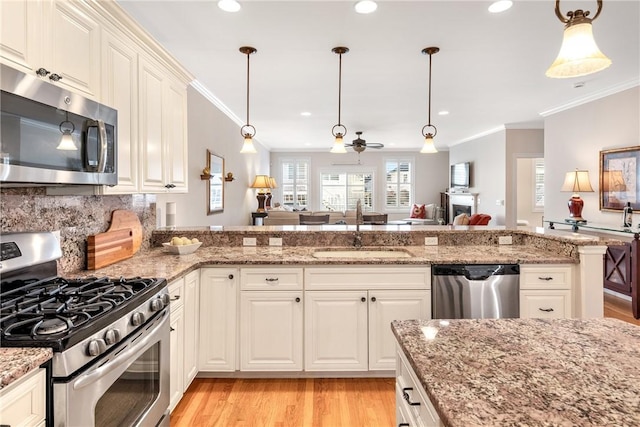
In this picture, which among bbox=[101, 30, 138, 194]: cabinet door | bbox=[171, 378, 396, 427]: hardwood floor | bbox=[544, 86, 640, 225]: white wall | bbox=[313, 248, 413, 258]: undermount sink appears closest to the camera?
bbox=[101, 30, 138, 194]: cabinet door

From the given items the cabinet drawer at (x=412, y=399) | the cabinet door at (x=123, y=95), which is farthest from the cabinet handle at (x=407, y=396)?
the cabinet door at (x=123, y=95)

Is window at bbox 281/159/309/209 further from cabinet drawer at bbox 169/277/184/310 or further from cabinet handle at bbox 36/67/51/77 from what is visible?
cabinet handle at bbox 36/67/51/77

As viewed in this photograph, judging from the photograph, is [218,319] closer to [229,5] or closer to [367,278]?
[367,278]

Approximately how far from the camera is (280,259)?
2.54 meters

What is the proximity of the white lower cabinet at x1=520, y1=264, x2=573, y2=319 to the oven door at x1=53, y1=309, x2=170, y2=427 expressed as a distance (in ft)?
7.37

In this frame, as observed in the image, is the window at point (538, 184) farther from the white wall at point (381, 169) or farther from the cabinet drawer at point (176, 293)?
the cabinet drawer at point (176, 293)

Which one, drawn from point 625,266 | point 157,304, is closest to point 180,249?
point 157,304

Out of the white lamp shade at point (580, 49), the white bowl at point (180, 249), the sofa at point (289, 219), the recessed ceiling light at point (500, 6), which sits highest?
the recessed ceiling light at point (500, 6)

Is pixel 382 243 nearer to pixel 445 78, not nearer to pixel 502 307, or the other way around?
pixel 502 307

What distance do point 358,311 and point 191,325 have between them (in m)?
1.09

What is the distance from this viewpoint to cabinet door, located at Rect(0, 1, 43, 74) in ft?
4.28

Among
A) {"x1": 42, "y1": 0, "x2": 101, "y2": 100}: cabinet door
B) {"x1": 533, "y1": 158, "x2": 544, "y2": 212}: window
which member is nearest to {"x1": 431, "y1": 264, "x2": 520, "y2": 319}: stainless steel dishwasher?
{"x1": 42, "y1": 0, "x2": 101, "y2": 100}: cabinet door

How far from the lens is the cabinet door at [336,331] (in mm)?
2521

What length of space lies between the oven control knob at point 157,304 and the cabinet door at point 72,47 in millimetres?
1028
